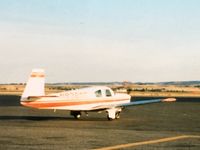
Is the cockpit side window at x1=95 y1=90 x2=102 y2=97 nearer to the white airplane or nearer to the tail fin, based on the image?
the white airplane

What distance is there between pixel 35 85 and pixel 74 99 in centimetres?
281

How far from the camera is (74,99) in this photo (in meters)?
30.3

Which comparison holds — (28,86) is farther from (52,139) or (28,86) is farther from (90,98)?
(52,139)

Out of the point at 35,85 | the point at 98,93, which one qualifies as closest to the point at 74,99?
the point at 98,93

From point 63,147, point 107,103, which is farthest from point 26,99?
point 63,147

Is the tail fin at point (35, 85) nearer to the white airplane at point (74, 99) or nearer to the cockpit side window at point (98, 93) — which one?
the white airplane at point (74, 99)

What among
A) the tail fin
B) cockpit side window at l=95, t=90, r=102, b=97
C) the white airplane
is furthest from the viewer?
cockpit side window at l=95, t=90, r=102, b=97

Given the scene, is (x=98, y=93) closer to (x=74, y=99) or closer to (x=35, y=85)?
(x=74, y=99)

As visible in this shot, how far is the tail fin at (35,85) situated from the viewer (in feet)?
93.6

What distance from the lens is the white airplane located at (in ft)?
94.0

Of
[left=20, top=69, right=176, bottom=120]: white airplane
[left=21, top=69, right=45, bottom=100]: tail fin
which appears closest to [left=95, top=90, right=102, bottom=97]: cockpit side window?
[left=20, top=69, right=176, bottom=120]: white airplane

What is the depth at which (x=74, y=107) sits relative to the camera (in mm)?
30391

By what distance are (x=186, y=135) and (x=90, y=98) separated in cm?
1089

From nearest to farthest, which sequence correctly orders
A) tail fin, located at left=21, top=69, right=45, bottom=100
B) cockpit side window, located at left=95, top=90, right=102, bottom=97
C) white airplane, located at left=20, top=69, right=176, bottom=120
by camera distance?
1. tail fin, located at left=21, top=69, right=45, bottom=100
2. white airplane, located at left=20, top=69, right=176, bottom=120
3. cockpit side window, located at left=95, top=90, right=102, bottom=97
